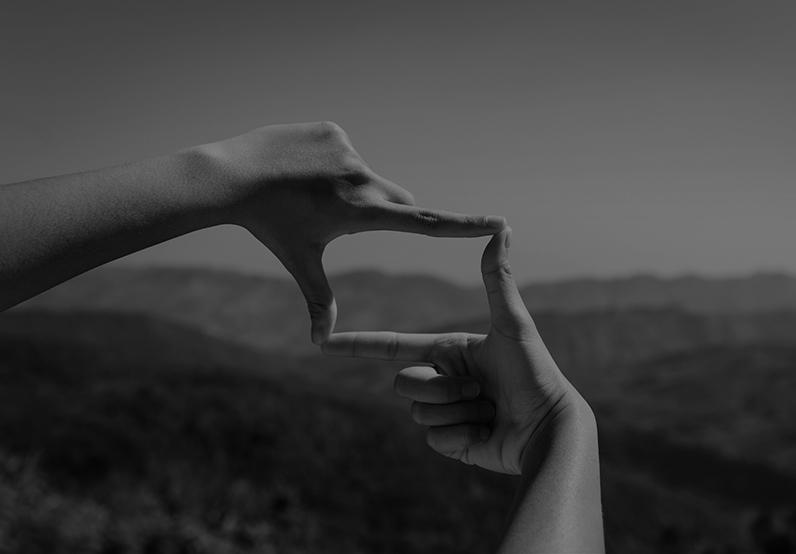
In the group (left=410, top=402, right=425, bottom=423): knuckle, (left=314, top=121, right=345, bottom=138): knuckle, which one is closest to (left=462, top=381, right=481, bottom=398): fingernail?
(left=410, top=402, right=425, bottom=423): knuckle

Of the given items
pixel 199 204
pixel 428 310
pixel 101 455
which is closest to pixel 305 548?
pixel 101 455

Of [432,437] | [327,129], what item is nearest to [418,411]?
[432,437]

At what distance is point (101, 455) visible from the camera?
7.14 m

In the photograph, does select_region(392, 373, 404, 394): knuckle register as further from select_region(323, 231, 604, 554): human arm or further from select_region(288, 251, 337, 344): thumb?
select_region(288, 251, 337, 344): thumb

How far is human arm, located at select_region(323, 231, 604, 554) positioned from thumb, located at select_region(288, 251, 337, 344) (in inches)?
3.1

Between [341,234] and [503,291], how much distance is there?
1.13ft

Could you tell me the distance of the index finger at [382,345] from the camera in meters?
1.65

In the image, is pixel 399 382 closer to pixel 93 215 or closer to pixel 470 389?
pixel 470 389

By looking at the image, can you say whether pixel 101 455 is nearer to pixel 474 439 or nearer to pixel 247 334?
pixel 474 439

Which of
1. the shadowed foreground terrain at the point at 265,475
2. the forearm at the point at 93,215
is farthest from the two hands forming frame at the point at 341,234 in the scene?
the shadowed foreground terrain at the point at 265,475

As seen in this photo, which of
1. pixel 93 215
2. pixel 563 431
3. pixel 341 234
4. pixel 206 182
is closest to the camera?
pixel 93 215

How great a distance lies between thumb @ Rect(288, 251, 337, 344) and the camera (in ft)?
4.81

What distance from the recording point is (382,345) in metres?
1.68

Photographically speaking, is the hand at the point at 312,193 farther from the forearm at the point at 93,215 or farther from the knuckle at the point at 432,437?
the knuckle at the point at 432,437
